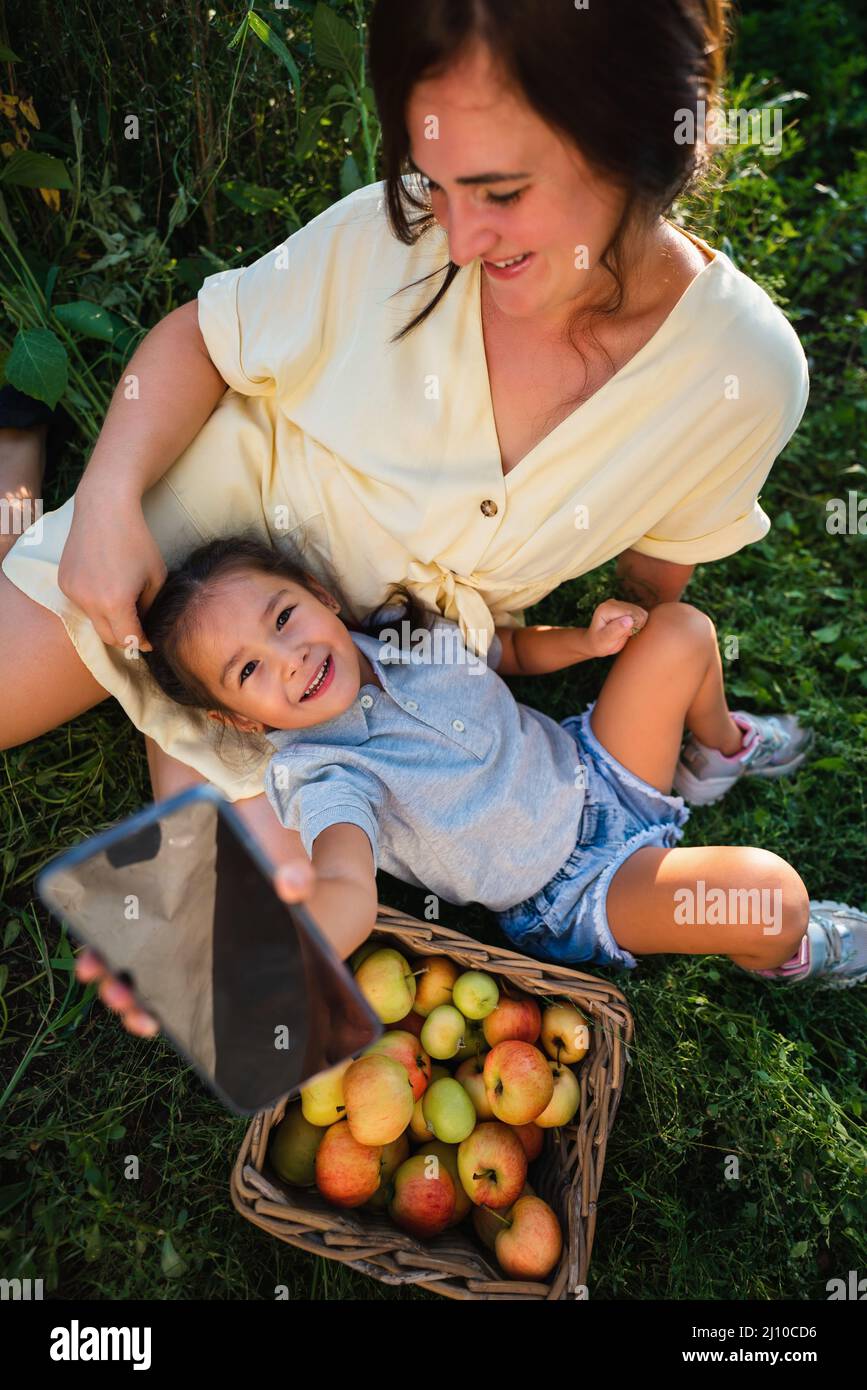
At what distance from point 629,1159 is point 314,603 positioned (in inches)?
48.0

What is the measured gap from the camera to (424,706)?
191 centimetres

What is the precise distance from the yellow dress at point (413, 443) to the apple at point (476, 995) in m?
0.56

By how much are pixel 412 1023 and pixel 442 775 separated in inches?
20.4

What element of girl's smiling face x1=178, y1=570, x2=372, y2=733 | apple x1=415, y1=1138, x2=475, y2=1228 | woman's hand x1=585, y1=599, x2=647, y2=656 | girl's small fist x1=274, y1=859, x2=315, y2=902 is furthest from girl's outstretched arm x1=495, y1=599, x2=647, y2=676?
girl's small fist x1=274, y1=859, x2=315, y2=902

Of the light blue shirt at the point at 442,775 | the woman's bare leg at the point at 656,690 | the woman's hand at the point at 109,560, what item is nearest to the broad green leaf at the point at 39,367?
the woman's hand at the point at 109,560

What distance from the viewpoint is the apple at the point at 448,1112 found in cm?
190

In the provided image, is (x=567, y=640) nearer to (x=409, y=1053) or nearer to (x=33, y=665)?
(x=409, y=1053)

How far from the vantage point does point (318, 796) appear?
1747 mm

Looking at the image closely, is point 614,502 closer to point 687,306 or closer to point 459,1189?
point 687,306

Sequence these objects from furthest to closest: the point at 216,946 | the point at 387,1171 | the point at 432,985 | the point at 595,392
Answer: the point at 432,985, the point at 387,1171, the point at 595,392, the point at 216,946

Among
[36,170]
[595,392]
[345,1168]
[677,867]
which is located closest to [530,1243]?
[345,1168]

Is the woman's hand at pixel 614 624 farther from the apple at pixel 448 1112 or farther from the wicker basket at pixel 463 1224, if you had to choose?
the apple at pixel 448 1112

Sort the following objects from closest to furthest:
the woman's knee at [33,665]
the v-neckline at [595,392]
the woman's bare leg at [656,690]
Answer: the v-neckline at [595,392] → the woman's knee at [33,665] → the woman's bare leg at [656,690]

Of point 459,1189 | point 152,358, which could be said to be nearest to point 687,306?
point 152,358
